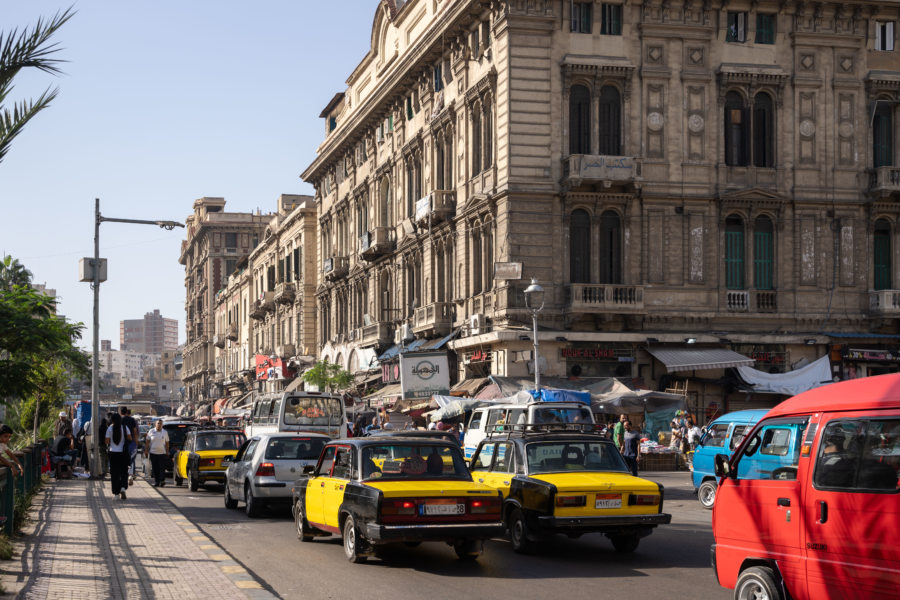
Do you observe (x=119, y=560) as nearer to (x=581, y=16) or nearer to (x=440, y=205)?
(x=581, y=16)

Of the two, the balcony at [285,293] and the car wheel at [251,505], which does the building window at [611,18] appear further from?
the balcony at [285,293]

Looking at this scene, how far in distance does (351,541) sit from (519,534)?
2.31 metres

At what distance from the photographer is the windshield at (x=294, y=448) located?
21062 millimetres

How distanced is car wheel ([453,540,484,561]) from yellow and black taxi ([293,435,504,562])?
0.04 feet

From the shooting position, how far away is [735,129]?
4000 cm

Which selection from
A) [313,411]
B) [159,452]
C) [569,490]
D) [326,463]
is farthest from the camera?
[313,411]

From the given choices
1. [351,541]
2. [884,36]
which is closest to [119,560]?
[351,541]

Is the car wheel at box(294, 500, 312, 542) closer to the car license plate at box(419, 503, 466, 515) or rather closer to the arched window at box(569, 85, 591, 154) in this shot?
the car license plate at box(419, 503, 466, 515)

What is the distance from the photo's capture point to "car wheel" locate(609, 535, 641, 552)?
589 inches

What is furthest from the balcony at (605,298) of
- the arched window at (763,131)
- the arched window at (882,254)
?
the arched window at (882,254)

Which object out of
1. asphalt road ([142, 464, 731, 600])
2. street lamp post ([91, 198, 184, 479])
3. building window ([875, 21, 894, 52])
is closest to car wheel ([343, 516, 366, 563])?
asphalt road ([142, 464, 731, 600])

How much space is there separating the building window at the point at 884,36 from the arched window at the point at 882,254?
6.20 m

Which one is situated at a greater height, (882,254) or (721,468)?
(882,254)

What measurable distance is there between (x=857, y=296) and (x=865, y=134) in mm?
5685
